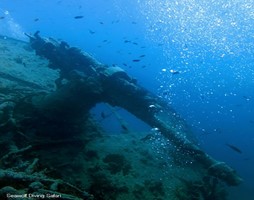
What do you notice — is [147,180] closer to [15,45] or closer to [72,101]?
[72,101]

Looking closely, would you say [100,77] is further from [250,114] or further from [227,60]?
[227,60]

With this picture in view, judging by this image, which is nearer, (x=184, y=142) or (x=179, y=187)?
(x=179, y=187)

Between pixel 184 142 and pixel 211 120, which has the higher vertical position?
pixel 211 120

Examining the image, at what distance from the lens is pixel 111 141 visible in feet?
23.0

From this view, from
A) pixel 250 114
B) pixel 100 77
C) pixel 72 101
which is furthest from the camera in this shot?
pixel 250 114

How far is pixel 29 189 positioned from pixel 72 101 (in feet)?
14.1

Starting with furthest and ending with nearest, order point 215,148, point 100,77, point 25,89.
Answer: point 215,148
point 25,89
point 100,77

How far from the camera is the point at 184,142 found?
7121 mm

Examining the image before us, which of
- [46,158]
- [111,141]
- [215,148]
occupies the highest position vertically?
[215,148]

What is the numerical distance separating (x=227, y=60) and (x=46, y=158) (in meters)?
114

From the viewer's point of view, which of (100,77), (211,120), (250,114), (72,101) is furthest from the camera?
(250,114)

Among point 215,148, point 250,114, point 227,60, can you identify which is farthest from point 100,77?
point 227,60

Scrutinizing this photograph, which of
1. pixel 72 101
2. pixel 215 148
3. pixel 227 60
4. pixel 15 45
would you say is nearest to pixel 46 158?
pixel 72 101

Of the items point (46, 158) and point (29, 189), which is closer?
point (29, 189)
